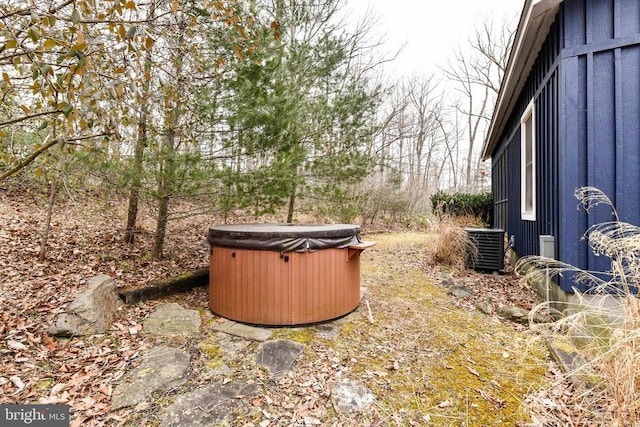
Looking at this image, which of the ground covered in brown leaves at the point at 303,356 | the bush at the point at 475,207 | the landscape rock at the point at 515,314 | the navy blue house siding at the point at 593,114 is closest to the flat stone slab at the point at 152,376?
the ground covered in brown leaves at the point at 303,356

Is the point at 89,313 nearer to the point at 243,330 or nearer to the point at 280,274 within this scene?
the point at 243,330

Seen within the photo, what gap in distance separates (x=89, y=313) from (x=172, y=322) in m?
0.66

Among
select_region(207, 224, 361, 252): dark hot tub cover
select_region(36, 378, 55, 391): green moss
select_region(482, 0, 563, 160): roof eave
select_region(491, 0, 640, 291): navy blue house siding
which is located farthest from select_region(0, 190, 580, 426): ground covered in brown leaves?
select_region(482, 0, 563, 160): roof eave

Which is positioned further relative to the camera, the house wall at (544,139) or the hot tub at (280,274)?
the house wall at (544,139)

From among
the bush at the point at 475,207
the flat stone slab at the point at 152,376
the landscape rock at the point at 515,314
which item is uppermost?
the bush at the point at 475,207

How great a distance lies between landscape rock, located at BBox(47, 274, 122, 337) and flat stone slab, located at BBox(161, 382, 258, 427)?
1.21 m

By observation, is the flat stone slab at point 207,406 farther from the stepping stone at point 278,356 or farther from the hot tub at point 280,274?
the hot tub at point 280,274

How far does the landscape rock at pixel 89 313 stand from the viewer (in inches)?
97.7

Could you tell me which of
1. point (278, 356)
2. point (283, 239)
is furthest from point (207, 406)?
point (283, 239)

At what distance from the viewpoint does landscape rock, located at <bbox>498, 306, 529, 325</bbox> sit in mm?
3146

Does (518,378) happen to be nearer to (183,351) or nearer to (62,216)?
(183,351)

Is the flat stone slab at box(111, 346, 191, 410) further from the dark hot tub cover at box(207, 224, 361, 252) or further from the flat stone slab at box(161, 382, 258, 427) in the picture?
the dark hot tub cover at box(207, 224, 361, 252)

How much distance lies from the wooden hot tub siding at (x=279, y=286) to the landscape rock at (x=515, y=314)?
1760 mm

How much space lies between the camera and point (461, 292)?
4.00 metres
